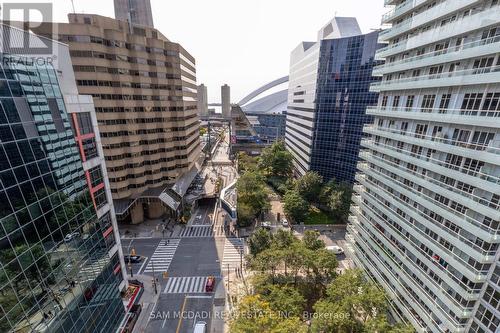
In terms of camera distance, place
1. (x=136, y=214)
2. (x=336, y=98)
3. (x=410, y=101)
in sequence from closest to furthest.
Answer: (x=410, y=101), (x=136, y=214), (x=336, y=98)

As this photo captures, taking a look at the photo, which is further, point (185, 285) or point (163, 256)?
point (163, 256)

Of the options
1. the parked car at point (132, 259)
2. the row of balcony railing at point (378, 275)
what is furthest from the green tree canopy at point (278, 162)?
the parked car at point (132, 259)

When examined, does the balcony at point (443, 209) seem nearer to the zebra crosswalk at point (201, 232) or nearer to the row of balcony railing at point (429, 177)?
the row of balcony railing at point (429, 177)

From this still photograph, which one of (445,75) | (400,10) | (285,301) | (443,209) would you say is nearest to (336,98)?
(400,10)

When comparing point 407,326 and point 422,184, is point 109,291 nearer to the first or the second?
point 407,326

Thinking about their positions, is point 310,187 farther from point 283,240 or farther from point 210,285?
point 210,285

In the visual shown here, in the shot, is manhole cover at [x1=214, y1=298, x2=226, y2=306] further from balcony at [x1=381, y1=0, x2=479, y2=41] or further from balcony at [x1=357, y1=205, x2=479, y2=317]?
balcony at [x1=381, y1=0, x2=479, y2=41]
